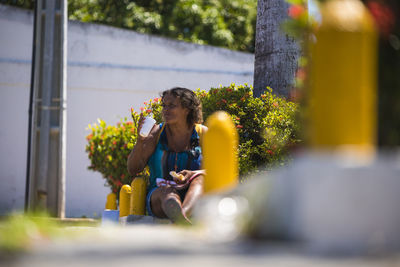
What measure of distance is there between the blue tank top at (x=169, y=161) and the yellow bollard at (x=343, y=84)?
320 cm

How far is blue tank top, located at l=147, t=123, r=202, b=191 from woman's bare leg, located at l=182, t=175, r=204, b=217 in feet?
1.19

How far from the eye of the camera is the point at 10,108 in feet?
42.2

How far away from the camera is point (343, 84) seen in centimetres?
285

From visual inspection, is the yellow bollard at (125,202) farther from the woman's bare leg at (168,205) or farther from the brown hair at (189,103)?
the brown hair at (189,103)

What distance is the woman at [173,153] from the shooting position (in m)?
5.72

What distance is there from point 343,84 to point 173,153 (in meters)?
3.36

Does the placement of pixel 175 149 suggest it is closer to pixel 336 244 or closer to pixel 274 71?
pixel 274 71

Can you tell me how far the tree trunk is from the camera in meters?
7.93

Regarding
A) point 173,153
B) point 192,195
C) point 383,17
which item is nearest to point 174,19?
point 173,153

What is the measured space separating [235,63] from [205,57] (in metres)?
0.73

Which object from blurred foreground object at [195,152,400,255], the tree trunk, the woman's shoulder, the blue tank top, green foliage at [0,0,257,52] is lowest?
blurred foreground object at [195,152,400,255]

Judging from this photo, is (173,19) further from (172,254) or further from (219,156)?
(172,254)

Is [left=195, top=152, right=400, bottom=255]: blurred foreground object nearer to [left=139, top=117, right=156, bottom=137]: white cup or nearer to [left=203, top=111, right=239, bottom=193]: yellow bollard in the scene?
[left=203, top=111, right=239, bottom=193]: yellow bollard

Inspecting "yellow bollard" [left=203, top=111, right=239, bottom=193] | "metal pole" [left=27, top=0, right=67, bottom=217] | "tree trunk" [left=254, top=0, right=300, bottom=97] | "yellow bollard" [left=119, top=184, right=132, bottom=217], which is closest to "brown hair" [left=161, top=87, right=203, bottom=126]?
"yellow bollard" [left=119, top=184, right=132, bottom=217]
